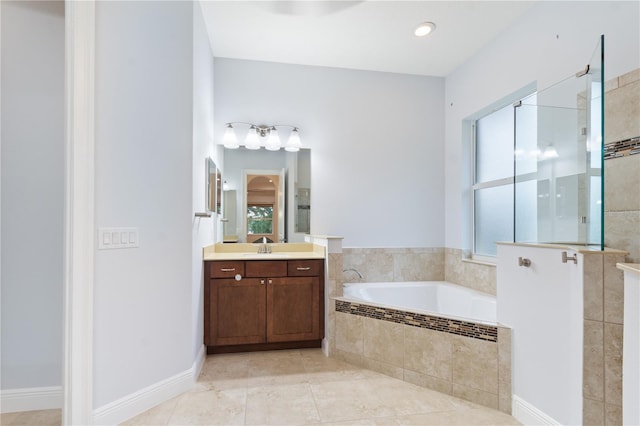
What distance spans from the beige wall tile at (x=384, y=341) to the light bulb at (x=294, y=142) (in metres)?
1.83

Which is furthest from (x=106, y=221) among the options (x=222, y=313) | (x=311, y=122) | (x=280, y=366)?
(x=311, y=122)

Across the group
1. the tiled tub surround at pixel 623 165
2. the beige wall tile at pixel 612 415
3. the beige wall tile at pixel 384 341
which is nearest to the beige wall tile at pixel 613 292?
the tiled tub surround at pixel 623 165

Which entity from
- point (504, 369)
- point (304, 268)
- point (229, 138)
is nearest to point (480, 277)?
point (504, 369)

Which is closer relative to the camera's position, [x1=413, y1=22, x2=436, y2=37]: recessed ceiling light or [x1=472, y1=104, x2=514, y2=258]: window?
[x1=413, y1=22, x2=436, y2=37]: recessed ceiling light

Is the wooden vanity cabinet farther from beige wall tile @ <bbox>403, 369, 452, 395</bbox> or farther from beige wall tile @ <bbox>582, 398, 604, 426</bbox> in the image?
beige wall tile @ <bbox>582, 398, 604, 426</bbox>

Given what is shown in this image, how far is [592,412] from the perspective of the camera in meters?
1.46

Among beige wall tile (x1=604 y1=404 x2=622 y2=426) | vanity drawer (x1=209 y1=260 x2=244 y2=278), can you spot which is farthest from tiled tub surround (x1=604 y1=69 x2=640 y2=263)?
vanity drawer (x1=209 y1=260 x2=244 y2=278)

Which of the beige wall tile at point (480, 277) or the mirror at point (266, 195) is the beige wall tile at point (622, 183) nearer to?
the beige wall tile at point (480, 277)

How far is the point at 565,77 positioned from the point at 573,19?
1.23 ft

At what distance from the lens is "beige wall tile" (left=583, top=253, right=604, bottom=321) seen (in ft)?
4.80

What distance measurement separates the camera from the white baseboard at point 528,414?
164 cm

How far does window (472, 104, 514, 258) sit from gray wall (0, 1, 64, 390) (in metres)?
3.39

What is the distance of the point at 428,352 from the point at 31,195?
2.66m

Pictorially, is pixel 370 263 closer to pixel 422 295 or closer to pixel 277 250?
pixel 422 295
